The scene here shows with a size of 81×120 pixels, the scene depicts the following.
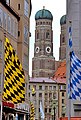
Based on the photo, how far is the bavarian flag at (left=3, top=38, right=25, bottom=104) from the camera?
1945cm

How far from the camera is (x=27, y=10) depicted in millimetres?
62906

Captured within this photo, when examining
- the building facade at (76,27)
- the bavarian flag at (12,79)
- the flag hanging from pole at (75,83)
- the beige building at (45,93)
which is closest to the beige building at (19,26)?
the building facade at (76,27)

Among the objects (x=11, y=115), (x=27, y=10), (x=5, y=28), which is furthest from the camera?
(x=27, y=10)

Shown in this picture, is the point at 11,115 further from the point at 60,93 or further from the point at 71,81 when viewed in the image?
the point at 60,93

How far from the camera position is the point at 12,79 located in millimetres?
19812

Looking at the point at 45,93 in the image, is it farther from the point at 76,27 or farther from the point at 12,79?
the point at 12,79

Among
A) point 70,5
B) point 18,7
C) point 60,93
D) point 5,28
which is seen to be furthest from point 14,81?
point 60,93

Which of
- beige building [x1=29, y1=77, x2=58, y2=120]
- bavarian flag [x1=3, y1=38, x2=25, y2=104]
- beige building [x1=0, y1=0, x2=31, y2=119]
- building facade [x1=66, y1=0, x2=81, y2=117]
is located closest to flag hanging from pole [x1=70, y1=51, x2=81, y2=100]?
bavarian flag [x1=3, y1=38, x2=25, y2=104]

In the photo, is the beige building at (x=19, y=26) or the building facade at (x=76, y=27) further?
the building facade at (x=76, y=27)

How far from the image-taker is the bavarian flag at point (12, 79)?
19453 mm

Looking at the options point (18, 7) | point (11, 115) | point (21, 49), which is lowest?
point (11, 115)

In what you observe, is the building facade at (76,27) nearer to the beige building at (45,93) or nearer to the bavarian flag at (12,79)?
the bavarian flag at (12,79)

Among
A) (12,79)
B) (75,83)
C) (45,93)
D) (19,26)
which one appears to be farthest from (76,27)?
(45,93)

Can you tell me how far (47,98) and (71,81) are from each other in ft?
489
